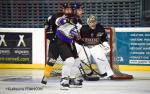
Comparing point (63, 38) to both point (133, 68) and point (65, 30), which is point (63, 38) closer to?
point (65, 30)

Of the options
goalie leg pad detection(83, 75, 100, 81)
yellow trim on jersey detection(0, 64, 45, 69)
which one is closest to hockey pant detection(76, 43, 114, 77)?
goalie leg pad detection(83, 75, 100, 81)

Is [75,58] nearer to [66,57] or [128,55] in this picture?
[66,57]

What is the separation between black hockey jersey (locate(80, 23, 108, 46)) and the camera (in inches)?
311

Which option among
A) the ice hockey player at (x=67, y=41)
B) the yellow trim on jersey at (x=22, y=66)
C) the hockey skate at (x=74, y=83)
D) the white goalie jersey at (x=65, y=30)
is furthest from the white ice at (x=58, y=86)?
the yellow trim on jersey at (x=22, y=66)

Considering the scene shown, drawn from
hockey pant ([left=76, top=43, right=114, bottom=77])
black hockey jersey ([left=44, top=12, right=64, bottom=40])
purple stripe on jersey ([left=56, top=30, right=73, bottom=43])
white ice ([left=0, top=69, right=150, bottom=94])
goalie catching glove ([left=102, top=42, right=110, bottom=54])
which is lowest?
white ice ([left=0, top=69, right=150, bottom=94])

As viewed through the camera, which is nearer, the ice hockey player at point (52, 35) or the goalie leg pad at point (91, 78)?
the ice hockey player at point (52, 35)

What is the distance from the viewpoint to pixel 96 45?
7969mm

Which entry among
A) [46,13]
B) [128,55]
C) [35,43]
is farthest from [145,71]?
[46,13]

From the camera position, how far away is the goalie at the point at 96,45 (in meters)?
7.85

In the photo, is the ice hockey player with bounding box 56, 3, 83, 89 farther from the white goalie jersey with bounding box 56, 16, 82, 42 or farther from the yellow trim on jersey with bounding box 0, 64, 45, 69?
the yellow trim on jersey with bounding box 0, 64, 45, 69

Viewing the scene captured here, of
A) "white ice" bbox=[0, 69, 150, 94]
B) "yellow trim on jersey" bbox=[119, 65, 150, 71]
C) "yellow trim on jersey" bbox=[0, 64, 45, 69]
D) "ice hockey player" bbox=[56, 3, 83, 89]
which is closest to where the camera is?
"white ice" bbox=[0, 69, 150, 94]

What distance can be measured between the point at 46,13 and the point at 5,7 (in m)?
1.00

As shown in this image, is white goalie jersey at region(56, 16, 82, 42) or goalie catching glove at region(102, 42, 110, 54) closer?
white goalie jersey at region(56, 16, 82, 42)

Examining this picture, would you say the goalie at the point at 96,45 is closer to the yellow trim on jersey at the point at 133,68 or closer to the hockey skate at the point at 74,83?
the hockey skate at the point at 74,83
